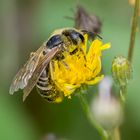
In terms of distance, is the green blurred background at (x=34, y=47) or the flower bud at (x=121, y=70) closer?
the flower bud at (x=121, y=70)

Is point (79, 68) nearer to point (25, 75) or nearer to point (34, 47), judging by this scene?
point (25, 75)

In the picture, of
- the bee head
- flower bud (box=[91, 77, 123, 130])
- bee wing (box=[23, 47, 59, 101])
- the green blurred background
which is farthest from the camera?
the green blurred background

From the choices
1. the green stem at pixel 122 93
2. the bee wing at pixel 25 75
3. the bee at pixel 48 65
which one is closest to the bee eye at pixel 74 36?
the bee at pixel 48 65

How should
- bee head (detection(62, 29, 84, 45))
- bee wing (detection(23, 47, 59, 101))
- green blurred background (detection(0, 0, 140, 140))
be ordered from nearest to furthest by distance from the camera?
1. bee wing (detection(23, 47, 59, 101))
2. bee head (detection(62, 29, 84, 45))
3. green blurred background (detection(0, 0, 140, 140))

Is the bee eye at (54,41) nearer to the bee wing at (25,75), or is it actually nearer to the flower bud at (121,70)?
the bee wing at (25,75)

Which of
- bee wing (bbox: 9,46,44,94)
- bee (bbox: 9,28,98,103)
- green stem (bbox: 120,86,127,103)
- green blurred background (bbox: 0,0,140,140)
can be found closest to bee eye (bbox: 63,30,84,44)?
bee (bbox: 9,28,98,103)

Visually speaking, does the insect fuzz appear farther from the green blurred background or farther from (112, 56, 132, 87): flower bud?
the green blurred background
